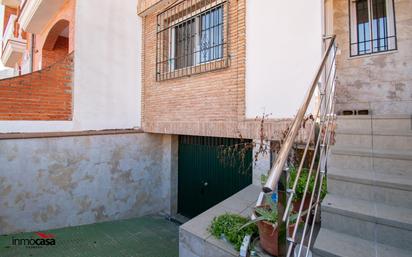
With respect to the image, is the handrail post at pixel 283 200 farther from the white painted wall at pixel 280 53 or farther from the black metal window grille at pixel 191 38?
the black metal window grille at pixel 191 38

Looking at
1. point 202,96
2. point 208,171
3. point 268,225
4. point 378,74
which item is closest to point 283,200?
point 268,225

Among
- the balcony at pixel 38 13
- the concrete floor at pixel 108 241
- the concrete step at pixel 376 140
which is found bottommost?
the concrete floor at pixel 108 241

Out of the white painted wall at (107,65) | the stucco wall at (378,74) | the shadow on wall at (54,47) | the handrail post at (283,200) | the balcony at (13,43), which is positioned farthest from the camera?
the balcony at (13,43)

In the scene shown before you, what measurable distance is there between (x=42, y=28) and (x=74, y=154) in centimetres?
565

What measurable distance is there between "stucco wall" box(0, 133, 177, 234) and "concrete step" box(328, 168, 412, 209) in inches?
192

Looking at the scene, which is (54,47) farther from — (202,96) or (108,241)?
(108,241)

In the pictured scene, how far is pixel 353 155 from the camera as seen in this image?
2.62m

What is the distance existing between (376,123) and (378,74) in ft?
8.69

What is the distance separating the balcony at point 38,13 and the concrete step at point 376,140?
756 cm

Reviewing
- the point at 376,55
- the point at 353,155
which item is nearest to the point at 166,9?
the point at 376,55

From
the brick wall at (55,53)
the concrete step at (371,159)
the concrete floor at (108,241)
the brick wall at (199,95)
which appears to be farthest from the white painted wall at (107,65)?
the concrete step at (371,159)

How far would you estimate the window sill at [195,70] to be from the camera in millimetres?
4759

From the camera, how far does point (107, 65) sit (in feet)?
19.9

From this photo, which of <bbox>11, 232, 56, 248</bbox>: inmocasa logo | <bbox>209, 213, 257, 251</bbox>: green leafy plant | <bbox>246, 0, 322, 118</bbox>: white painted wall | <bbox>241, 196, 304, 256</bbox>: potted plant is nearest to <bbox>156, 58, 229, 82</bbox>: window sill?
<bbox>246, 0, 322, 118</bbox>: white painted wall
